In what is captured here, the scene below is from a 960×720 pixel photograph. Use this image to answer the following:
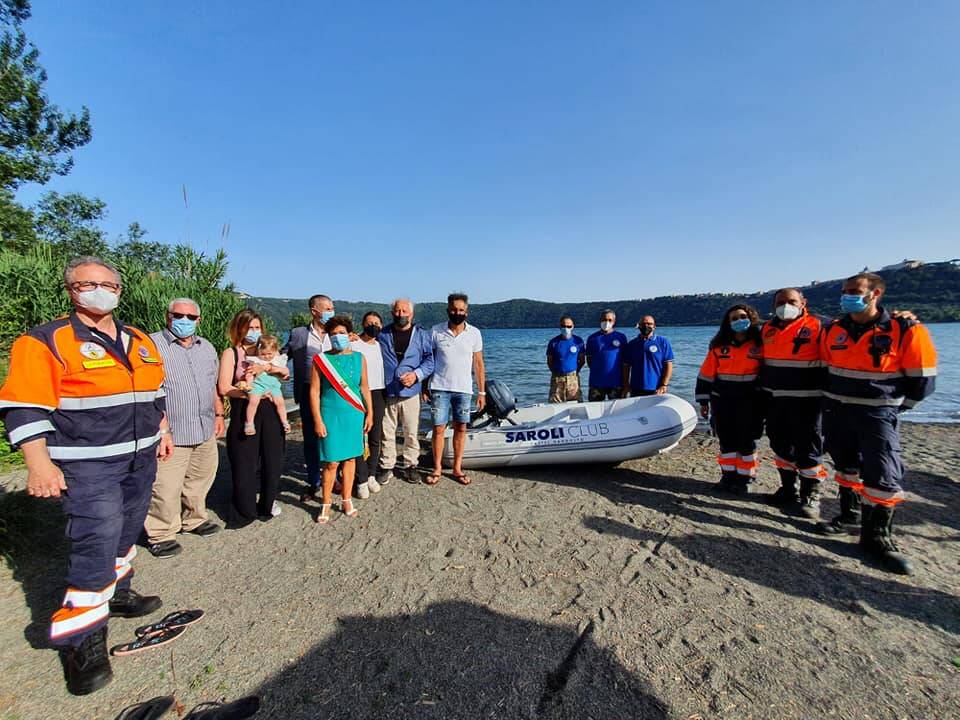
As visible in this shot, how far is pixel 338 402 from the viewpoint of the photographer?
3.52m

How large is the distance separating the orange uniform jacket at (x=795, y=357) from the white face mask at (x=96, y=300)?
450 cm

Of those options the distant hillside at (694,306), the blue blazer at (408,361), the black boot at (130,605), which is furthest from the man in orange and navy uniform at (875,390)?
the distant hillside at (694,306)

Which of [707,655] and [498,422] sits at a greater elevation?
[498,422]

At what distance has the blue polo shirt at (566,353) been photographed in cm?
684

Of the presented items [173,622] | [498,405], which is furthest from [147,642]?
[498,405]

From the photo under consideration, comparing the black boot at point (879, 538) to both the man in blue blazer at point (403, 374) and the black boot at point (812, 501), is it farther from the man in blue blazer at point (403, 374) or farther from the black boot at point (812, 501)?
the man in blue blazer at point (403, 374)

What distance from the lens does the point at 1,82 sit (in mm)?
14570

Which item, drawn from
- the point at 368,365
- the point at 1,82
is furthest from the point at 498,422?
the point at 1,82

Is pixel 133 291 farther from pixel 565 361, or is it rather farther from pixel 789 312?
pixel 789 312

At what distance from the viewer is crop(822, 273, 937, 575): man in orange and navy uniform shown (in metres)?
2.83

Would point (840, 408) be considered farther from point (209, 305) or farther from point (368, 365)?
point (209, 305)

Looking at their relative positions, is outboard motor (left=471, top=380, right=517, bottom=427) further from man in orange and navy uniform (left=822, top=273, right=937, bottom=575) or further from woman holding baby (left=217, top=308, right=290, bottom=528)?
man in orange and navy uniform (left=822, top=273, right=937, bottom=575)

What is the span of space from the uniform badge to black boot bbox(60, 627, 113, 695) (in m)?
1.27

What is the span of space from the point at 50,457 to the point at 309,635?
4.86 ft
